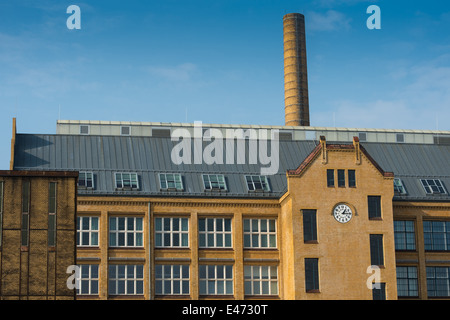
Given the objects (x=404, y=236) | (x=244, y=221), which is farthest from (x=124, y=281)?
(x=404, y=236)

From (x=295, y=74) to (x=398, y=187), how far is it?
24.6 metres

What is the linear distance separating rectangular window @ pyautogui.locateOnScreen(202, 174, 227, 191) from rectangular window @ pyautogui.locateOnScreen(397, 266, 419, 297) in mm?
15195

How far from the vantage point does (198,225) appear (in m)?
70.9

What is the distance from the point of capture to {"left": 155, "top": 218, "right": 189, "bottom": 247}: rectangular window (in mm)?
70250

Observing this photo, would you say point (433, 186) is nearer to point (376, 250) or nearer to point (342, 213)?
point (376, 250)

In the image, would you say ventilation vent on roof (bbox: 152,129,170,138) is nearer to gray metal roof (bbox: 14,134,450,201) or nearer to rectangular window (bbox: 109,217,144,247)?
gray metal roof (bbox: 14,134,450,201)

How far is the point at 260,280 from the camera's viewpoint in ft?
232

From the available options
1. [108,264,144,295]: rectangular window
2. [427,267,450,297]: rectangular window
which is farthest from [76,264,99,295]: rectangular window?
[427,267,450,297]: rectangular window

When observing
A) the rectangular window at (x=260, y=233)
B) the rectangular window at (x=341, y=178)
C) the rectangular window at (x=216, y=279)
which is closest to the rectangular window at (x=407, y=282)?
the rectangular window at (x=341, y=178)
